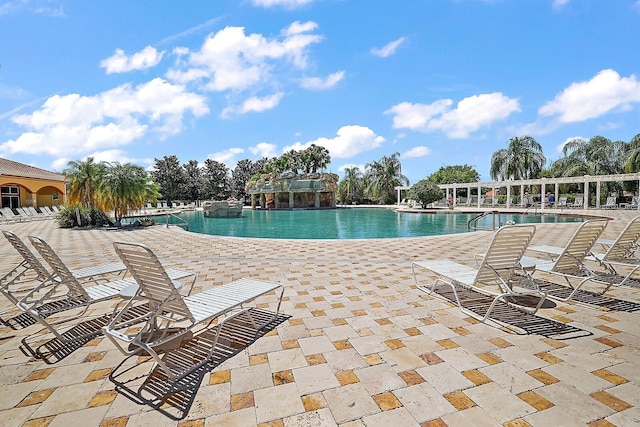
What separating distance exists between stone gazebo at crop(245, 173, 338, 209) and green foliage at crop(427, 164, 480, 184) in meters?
23.1

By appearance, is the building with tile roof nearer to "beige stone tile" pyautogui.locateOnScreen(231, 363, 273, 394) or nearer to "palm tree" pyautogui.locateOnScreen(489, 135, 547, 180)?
"beige stone tile" pyautogui.locateOnScreen(231, 363, 273, 394)

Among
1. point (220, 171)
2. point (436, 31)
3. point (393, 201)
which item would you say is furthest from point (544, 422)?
point (220, 171)

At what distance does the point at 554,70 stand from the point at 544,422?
65.2 ft

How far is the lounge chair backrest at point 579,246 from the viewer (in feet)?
13.0

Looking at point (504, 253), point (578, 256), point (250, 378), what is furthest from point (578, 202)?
point (250, 378)

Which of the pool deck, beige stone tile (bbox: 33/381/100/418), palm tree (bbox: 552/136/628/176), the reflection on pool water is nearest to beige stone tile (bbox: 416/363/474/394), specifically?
the pool deck

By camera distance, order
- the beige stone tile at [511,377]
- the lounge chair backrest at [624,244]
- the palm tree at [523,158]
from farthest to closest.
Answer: the palm tree at [523,158] < the lounge chair backrest at [624,244] < the beige stone tile at [511,377]

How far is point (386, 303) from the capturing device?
400 centimetres

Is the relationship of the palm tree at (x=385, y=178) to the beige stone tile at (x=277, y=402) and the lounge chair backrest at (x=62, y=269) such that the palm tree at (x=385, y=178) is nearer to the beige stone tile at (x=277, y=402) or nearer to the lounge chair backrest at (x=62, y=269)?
the lounge chair backrest at (x=62, y=269)

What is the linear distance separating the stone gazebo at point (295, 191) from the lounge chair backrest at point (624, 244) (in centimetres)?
3769

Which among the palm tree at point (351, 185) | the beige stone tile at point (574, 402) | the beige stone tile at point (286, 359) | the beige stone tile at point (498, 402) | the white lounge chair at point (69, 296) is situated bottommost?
the beige stone tile at point (286, 359)

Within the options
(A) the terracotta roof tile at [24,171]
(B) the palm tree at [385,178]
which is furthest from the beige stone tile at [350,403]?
(B) the palm tree at [385,178]

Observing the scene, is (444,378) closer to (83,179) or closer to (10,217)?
(83,179)

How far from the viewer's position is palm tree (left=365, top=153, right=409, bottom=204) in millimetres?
44531
